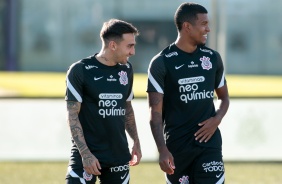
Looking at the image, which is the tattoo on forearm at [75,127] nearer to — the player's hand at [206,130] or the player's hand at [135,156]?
the player's hand at [135,156]

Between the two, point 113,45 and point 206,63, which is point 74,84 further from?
point 206,63

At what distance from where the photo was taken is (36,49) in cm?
3934

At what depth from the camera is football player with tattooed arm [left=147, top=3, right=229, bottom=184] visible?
760 cm

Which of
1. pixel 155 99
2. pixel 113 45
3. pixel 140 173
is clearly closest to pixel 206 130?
pixel 155 99

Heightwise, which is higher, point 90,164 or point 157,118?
point 157,118

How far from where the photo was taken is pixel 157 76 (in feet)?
25.0

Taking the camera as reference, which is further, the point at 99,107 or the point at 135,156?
the point at 135,156

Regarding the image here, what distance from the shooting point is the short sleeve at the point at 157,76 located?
7598 millimetres

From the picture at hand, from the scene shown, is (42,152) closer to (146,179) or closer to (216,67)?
(146,179)

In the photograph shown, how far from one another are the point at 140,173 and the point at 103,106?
6.37 m

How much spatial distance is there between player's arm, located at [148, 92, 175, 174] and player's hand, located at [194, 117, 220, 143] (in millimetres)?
340

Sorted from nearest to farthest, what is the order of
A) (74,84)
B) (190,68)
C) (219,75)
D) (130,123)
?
(74,84) < (130,123) < (190,68) < (219,75)

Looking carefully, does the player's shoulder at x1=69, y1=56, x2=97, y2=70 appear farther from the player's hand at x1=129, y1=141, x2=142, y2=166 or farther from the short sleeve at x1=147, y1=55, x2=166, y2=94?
the player's hand at x1=129, y1=141, x2=142, y2=166

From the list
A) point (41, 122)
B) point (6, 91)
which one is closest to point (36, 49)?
point (6, 91)
